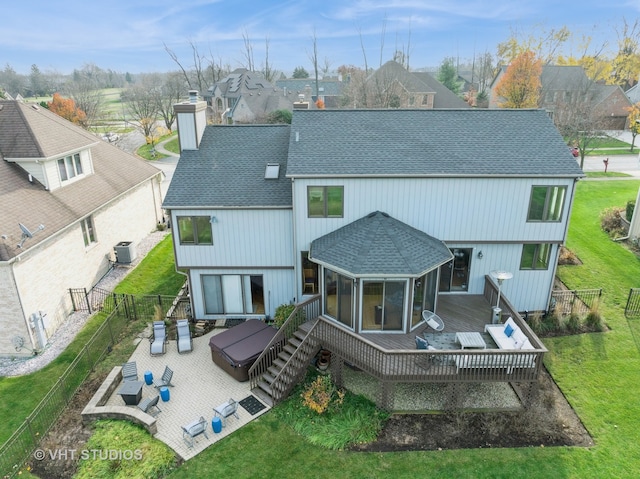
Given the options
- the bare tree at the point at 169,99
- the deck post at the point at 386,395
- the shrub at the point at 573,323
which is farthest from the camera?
the bare tree at the point at 169,99

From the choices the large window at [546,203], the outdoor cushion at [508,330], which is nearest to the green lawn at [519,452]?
the outdoor cushion at [508,330]

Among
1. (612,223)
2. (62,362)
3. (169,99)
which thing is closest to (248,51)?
(169,99)

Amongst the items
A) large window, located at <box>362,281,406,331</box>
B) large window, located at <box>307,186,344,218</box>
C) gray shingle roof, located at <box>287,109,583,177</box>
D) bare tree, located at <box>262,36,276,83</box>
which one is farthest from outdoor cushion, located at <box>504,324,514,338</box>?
bare tree, located at <box>262,36,276,83</box>

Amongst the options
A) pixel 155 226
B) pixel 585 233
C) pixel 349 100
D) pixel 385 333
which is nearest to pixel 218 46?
pixel 349 100

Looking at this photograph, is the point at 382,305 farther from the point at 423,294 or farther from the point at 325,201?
the point at 325,201

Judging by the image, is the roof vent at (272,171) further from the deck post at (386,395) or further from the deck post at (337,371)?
the deck post at (386,395)

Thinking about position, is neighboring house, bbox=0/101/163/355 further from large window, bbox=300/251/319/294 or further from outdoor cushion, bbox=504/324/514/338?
outdoor cushion, bbox=504/324/514/338

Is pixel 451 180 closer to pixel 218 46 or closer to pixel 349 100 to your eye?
pixel 349 100
